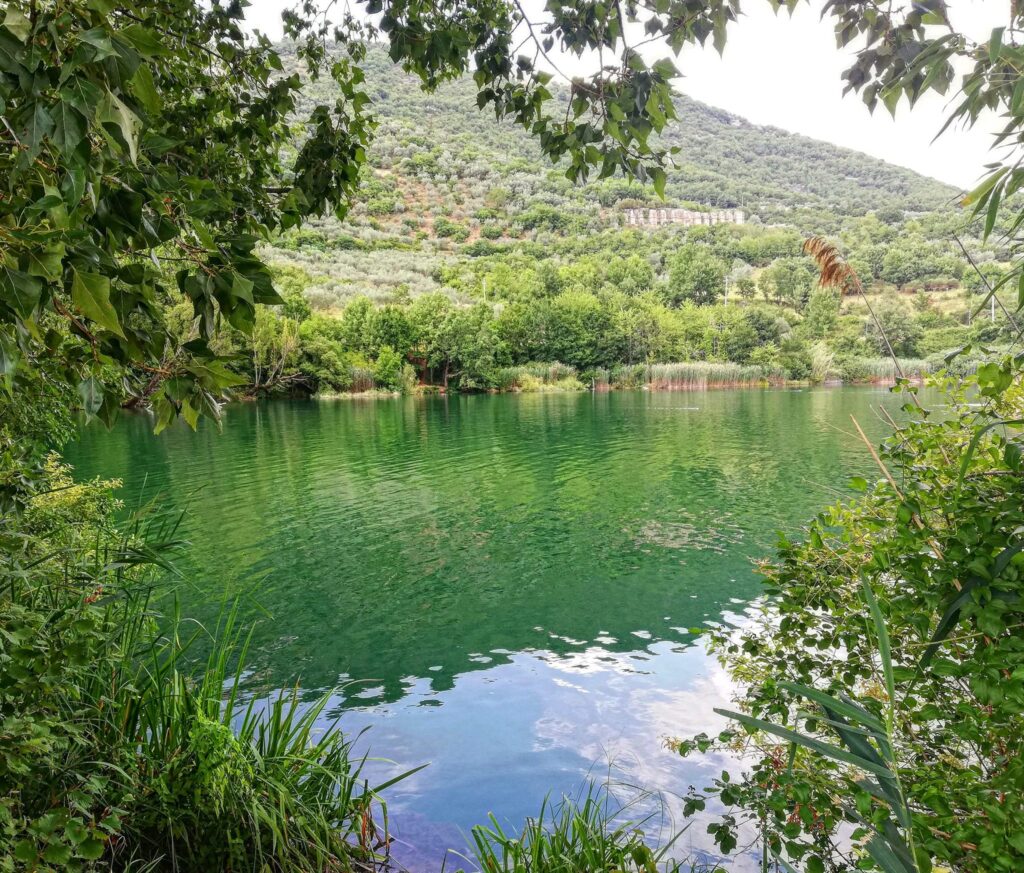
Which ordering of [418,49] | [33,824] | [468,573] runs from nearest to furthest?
[33,824] → [418,49] → [468,573]

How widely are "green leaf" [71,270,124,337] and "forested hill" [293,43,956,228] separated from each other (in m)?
93.3

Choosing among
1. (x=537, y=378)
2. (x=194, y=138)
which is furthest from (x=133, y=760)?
(x=537, y=378)

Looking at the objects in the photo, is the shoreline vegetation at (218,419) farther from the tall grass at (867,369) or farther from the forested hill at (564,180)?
the forested hill at (564,180)

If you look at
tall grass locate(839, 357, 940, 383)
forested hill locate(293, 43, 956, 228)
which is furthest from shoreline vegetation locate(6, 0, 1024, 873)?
forested hill locate(293, 43, 956, 228)

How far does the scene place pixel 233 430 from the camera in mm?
24875

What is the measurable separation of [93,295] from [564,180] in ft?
335

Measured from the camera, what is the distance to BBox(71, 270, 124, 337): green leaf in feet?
3.17

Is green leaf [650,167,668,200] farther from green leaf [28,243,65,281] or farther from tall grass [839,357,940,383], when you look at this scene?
tall grass [839,357,940,383]

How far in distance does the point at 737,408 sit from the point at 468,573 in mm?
26814

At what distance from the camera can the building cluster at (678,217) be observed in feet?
354

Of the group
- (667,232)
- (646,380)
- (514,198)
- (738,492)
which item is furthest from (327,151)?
(514,198)

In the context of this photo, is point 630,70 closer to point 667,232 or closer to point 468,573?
point 468,573

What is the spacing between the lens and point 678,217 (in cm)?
11312

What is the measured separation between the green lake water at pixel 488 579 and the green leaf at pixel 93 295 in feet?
8.54
